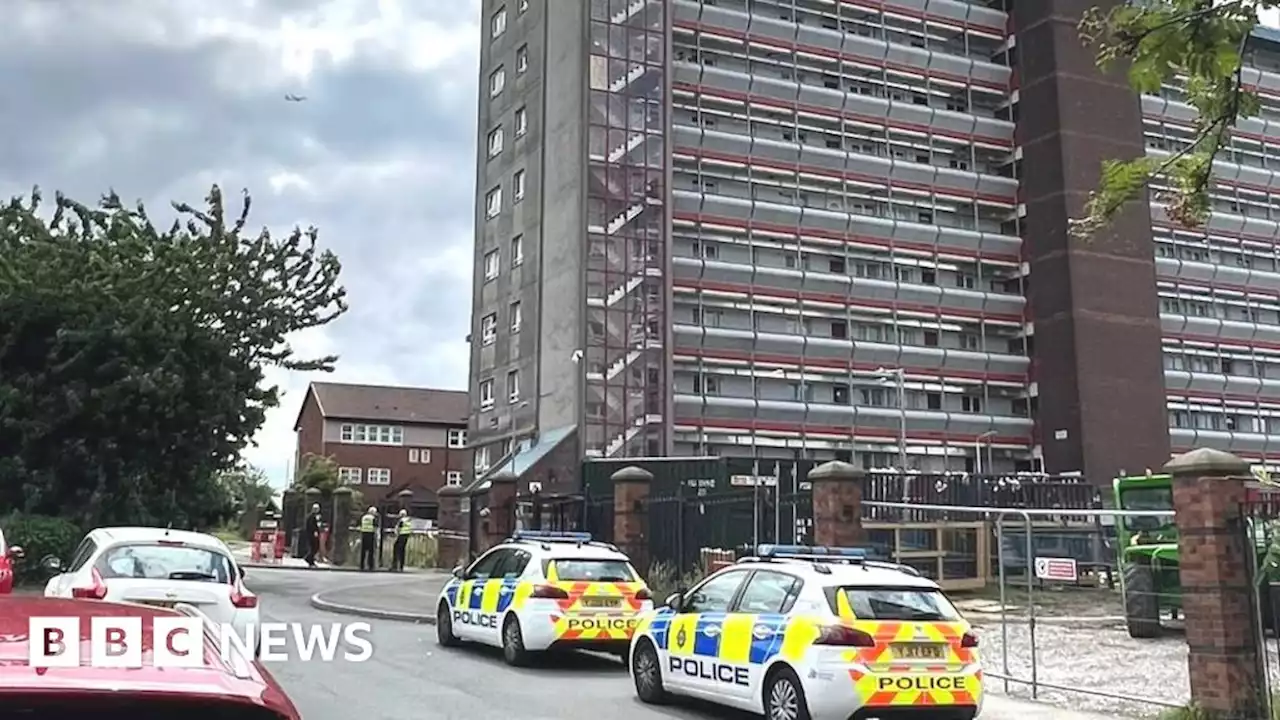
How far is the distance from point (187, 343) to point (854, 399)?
2804 centimetres

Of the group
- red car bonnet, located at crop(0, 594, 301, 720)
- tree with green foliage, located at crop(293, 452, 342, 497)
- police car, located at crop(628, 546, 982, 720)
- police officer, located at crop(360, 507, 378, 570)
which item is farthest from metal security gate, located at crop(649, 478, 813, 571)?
tree with green foliage, located at crop(293, 452, 342, 497)

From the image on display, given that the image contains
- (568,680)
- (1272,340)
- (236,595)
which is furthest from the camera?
(1272,340)

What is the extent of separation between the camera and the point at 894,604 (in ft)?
33.1

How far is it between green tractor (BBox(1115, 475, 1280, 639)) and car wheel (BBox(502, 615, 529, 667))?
7189 mm

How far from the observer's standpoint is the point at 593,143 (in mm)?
45250

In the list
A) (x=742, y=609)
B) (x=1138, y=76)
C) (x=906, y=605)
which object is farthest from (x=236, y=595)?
(x=1138, y=76)

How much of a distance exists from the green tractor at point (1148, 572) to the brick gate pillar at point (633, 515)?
8.90 meters

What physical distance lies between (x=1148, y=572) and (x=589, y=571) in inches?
282

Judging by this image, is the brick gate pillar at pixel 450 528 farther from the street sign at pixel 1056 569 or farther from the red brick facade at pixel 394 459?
the red brick facade at pixel 394 459

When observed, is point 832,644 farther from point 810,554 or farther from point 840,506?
point 840,506

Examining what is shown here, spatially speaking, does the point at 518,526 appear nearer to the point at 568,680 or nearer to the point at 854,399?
the point at 568,680

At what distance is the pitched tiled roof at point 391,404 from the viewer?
79.1m

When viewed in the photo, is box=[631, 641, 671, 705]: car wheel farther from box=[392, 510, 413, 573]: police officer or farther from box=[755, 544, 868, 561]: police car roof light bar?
box=[392, 510, 413, 573]: police officer

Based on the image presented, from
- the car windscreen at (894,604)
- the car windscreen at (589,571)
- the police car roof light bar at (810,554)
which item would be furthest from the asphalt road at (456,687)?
the car windscreen at (894,604)
